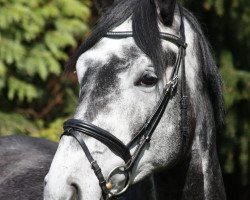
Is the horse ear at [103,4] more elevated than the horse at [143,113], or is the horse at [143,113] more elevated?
the horse ear at [103,4]

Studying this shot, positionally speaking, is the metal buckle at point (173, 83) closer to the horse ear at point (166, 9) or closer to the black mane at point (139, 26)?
the black mane at point (139, 26)

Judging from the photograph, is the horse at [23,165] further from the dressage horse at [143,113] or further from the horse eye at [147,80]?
the horse eye at [147,80]

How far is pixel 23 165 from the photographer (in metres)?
4.22

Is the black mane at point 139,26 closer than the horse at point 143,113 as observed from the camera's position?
No

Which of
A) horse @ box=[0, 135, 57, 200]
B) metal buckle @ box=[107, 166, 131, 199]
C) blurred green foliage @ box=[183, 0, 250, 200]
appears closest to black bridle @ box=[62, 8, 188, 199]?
metal buckle @ box=[107, 166, 131, 199]

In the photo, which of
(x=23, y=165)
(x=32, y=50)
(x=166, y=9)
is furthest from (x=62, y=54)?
(x=166, y=9)

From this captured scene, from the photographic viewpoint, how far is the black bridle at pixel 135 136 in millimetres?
2777

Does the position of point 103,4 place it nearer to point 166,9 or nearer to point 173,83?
point 166,9

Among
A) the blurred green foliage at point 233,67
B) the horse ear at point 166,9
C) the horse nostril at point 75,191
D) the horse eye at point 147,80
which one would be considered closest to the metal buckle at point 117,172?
the horse nostril at point 75,191

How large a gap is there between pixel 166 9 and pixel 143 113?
1.73ft

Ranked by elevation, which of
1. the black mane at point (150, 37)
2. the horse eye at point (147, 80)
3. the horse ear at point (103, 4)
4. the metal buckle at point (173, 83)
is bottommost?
the metal buckle at point (173, 83)

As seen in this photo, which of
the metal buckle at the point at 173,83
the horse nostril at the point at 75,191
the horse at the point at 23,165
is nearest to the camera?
the horse nostril at the point at 75,191

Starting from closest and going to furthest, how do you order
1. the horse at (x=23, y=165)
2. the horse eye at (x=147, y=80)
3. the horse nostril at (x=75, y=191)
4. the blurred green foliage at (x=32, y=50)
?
the horse nostril at (x=75, y=191)
the horse eye at (x=147, y=80)
the horse at (x=23, y=165)
the blurred green foliage at (x=32, y=50)

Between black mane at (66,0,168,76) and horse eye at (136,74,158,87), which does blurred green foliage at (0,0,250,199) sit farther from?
horse eye at (136,74,158,87)
